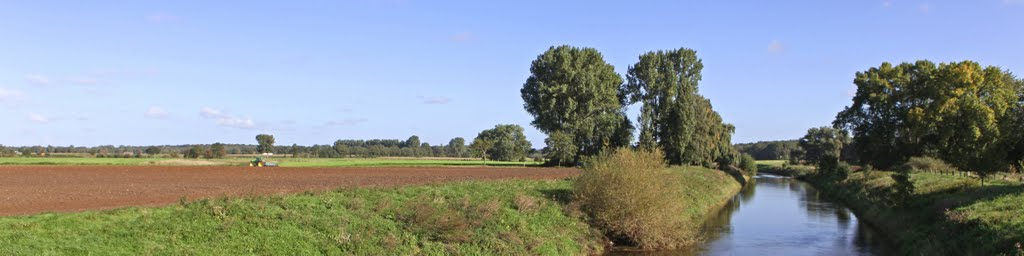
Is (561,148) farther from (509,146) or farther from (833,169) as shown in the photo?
(509,146)

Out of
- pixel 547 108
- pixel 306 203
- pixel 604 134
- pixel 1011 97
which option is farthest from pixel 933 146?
pixel 306 203

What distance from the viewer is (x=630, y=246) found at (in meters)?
29.6

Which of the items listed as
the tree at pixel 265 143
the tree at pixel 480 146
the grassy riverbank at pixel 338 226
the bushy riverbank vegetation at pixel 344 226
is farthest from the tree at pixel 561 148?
the tree at pixel 265 143

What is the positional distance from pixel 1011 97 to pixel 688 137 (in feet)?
96.7

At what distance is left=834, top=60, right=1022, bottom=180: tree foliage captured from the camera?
36.6 meters

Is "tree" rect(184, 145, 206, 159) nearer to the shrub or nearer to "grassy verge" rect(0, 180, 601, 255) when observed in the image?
"grassy verge" rect(0, 180, 601, 255)

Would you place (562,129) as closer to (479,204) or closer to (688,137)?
(688,137)

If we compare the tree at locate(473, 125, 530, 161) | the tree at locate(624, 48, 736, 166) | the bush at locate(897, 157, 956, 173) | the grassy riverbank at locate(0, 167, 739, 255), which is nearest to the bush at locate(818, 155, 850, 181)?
the bush at locate(897, 157, 956, 173)

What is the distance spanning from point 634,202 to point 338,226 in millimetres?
13301

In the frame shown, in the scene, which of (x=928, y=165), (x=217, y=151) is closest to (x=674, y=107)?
(x=928, y=165)

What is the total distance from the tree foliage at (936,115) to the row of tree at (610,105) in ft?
54.0

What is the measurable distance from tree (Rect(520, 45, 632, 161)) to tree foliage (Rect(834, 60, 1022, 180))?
82.6 feet

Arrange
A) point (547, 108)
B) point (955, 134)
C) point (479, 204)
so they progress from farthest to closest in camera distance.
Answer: point (547, 108) → point (955, 134) → point (479, 204)

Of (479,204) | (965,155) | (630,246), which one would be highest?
(965,155)
